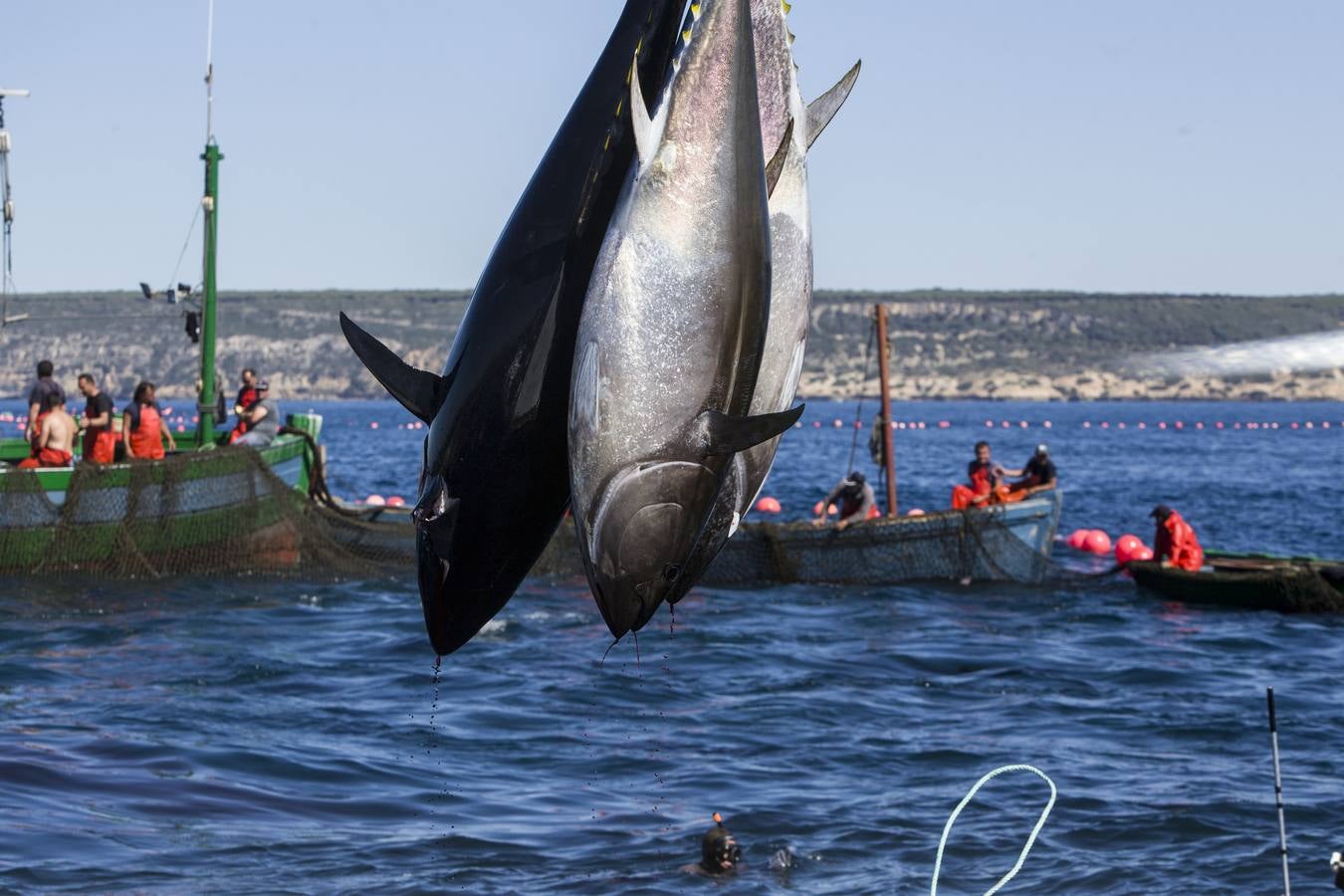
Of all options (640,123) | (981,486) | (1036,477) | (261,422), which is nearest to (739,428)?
(640,123)

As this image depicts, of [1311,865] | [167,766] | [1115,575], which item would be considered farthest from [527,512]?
[1115,575]

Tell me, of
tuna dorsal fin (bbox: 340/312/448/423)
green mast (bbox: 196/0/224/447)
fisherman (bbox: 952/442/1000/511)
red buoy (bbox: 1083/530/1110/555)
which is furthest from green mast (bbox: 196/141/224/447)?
tuna dorsal fin (bbox: 340/312/448/423)

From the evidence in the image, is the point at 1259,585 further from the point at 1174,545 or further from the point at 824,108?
the point at 824,108

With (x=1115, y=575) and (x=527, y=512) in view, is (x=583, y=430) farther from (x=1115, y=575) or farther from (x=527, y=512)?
(x=1115, y=575)

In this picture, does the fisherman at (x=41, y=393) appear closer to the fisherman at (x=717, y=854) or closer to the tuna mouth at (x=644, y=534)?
the fisherman at (x=717, y=854)

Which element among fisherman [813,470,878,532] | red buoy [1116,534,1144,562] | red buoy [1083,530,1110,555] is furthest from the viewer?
red buoy [1083,530,1110,555]

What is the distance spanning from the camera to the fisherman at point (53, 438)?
78.2 feet

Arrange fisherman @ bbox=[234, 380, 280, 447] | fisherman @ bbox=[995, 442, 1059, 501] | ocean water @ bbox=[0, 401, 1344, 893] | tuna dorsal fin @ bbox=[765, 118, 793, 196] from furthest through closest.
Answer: fisherman @ bbox=[995, 442, 1059, 501]
fisherman @ bbox=[234, 380, 280, 447]
ocean water @ bbox=[0, 401, 1344, 893]
tuna dorsal fin @ bbox=[765, 118, 793, 196]

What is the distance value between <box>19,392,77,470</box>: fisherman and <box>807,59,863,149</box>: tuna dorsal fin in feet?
72.0

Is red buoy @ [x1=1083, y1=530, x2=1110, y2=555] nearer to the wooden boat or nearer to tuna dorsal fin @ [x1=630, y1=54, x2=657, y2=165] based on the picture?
the wooden boat

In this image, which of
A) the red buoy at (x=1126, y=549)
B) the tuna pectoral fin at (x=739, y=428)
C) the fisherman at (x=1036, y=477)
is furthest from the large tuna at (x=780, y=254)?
the red buoy at (x=1126, y=549)

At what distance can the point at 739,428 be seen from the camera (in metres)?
3.24

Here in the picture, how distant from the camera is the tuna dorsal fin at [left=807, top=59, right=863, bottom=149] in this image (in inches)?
148

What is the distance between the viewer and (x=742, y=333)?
130 inches
